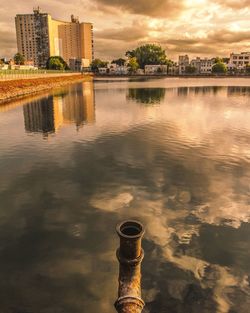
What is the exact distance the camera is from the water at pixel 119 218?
26.2 ft

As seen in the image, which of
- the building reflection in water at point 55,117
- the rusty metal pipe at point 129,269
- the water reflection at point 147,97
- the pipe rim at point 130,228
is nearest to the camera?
the rusty metal pipe at point 129,269

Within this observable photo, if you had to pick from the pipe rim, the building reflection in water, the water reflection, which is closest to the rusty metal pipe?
the pipe rim

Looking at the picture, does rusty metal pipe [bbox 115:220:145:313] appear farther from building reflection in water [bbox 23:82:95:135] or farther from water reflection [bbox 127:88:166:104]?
water reflection [bbox 127:88:166:104]

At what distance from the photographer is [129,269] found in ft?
18.9

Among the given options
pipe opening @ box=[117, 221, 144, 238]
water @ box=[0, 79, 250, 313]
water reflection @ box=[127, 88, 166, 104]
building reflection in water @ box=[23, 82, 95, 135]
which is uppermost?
water reflection @ box=[127, 88, 166, 104]

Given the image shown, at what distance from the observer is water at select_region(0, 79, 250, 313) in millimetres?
8000

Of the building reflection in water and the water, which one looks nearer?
the water

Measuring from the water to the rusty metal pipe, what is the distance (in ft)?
6.80

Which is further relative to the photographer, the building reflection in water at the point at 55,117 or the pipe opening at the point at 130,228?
the building reflection in water at the point at 55,117

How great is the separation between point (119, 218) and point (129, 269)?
246 inches

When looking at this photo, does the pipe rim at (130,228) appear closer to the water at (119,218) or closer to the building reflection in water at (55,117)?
the water at (119,218)

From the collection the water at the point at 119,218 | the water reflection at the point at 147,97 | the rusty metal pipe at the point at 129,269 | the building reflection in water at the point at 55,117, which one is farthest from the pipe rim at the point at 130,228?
the water reflection at the point at 147,97

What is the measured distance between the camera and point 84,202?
13.4m

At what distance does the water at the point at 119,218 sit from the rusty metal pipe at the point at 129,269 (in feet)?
6.80
